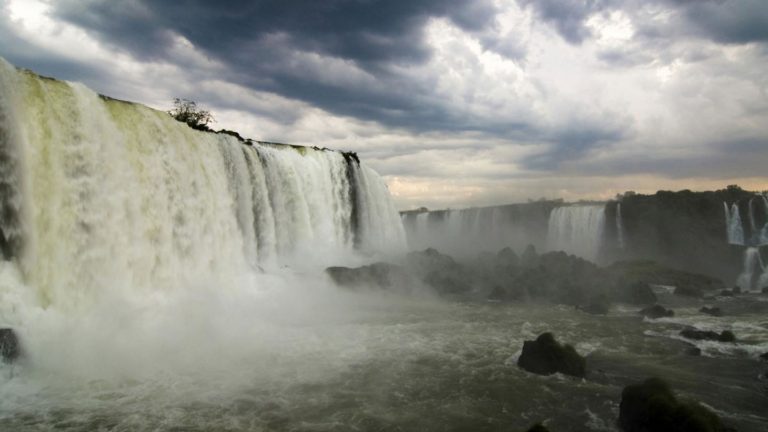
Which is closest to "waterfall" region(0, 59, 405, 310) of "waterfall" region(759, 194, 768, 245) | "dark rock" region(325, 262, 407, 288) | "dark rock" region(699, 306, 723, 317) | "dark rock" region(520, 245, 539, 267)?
"dark rock" region(325, 262, 407, 288)

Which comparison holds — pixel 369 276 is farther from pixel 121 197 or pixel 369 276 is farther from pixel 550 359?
pixel 550 359

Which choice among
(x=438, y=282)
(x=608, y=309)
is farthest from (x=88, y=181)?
(x=608, y=309)

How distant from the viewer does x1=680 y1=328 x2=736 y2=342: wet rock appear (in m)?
14.9

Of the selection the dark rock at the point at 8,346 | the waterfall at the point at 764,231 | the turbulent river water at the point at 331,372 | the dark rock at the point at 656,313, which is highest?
the waterfall at the point at 764,231

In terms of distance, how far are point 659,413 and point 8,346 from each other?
1335 centimetres

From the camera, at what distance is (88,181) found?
1410 centimetres

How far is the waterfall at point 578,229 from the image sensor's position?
43250 mm

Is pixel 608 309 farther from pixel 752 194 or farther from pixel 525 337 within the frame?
pixel 752 194

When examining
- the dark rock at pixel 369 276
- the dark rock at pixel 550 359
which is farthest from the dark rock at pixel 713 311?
the dark rock at pixel 369 276

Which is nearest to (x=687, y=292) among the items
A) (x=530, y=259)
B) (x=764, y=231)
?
A: (x=530, y=259)

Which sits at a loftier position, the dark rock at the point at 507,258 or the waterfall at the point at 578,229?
Answer: the waterfall at the point at 578,229

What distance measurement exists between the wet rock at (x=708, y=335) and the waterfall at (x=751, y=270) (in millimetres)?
23332

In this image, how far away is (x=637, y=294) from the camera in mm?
24125

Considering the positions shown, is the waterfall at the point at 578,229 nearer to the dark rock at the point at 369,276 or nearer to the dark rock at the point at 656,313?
the dark rock at the point at 656,313
